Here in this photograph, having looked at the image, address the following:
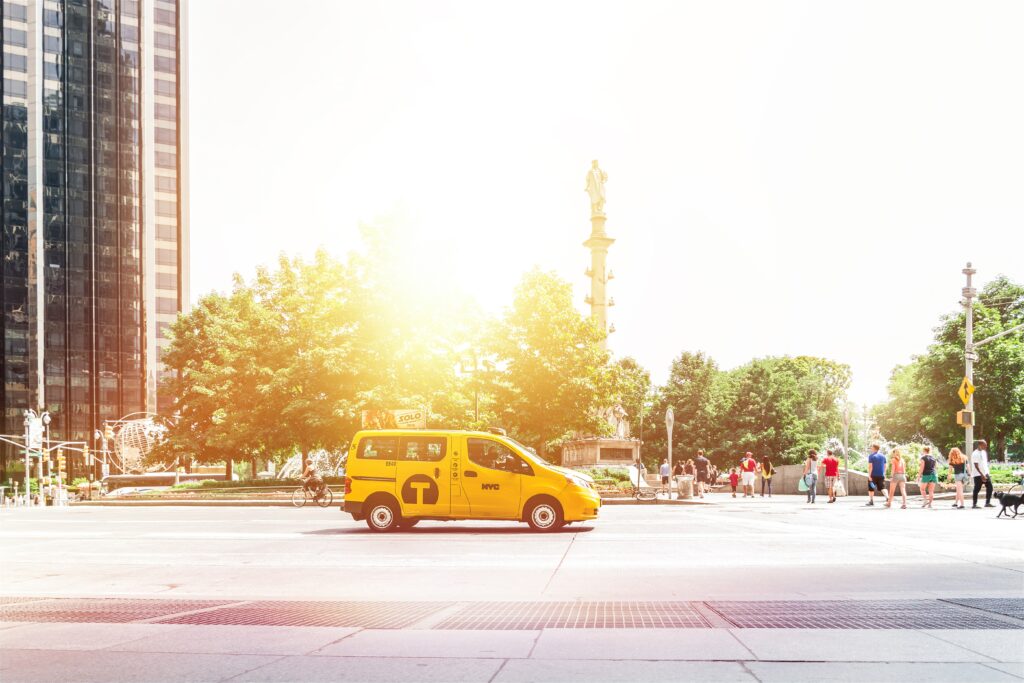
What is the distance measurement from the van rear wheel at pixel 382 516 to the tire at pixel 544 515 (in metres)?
2.76

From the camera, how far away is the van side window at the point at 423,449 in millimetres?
18719

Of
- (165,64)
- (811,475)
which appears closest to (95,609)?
(811,475)

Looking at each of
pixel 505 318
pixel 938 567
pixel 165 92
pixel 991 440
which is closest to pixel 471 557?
pixel 938 567

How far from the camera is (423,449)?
61.5 feet

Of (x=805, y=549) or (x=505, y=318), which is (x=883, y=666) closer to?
(x=805, y=549)

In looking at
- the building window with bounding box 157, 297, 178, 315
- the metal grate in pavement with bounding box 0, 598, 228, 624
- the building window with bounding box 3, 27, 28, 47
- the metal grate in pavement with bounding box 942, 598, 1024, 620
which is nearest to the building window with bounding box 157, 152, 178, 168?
the building window with bounding box 157, 297, 178, 315

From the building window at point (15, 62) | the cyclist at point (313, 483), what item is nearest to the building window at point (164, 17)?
the building window at point (15, 62)

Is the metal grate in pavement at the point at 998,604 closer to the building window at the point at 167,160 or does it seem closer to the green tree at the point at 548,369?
the green tree at the point at 548,369

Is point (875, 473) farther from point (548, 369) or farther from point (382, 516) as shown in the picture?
point (548, 369)

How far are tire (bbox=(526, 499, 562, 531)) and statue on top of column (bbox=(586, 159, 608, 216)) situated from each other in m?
43.3

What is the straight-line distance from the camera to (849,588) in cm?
1030

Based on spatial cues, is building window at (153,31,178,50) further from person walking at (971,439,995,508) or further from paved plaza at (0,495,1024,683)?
person walking at (971,439,995,508)

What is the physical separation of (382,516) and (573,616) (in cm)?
1104

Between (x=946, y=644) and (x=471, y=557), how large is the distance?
8291 millimetres
